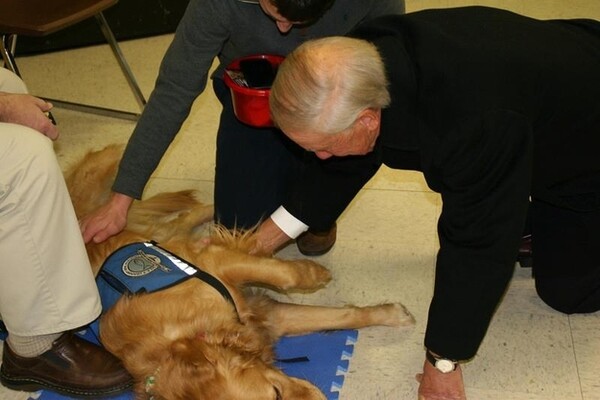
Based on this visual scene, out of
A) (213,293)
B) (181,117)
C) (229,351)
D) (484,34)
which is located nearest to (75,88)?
(181,117)

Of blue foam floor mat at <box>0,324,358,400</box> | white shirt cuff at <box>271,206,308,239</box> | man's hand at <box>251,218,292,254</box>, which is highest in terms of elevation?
white shirt cuff at <box>271,206,308,239</box>

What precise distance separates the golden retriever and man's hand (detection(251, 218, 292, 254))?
4 cm

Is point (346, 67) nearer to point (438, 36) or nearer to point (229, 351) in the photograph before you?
point (438, 36)

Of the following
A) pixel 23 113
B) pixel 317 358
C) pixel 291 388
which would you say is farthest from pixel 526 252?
pixel 23 113

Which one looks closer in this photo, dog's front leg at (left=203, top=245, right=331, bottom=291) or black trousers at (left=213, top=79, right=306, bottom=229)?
dog's front leg at (left=203, top=245, right=331, bottom=291)

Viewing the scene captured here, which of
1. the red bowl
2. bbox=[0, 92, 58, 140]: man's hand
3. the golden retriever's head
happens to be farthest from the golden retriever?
bbox=[0, 92, 58, 140]: man's hand

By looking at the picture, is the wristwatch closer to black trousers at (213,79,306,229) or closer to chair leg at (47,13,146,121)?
black trousers at (213,79,306,229)

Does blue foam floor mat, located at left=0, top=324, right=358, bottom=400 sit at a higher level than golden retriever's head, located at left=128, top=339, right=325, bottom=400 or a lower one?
lower

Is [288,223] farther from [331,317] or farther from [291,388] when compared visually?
[291,388]

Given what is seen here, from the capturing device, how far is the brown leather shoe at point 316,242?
2.56 m

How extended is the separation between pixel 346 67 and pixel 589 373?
1163 millimetres

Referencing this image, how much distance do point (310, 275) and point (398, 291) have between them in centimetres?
29

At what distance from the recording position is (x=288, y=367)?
2195 mm

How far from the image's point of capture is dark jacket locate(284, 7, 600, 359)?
62.3 inches
